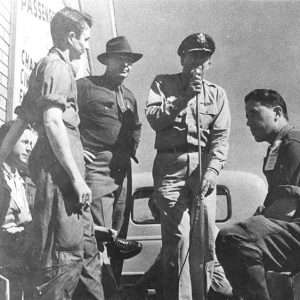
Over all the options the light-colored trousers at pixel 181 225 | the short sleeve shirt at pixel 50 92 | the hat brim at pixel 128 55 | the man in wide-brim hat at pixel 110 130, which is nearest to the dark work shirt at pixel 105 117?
the man in wide-brim hat at pixel 110 130

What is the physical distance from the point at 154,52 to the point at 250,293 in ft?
5.61

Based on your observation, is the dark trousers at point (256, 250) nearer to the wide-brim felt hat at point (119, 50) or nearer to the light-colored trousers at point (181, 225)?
the light-colored trousers at point (181, 225)

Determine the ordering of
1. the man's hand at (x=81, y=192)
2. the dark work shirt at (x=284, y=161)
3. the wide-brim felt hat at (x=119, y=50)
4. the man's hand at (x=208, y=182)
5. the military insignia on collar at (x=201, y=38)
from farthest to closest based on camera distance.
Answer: the wide-brim felt hat at (x=119, y=50), the military insignia on collar at (x=201, y=38), the man's hand at (x=208, y=182), the dark work shirt at (x=284, y=161), the man's hand at (x=81, y=192)

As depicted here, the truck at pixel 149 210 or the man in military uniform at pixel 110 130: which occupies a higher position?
the man in military uniform at pixel 110 130

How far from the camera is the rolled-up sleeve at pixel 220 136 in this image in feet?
7.78

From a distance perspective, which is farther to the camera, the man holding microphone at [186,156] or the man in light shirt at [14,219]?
the man holding microphone at [186,156]

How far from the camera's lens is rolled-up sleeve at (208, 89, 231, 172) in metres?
2.37

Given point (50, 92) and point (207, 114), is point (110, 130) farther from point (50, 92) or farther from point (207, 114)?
point (50, 92)

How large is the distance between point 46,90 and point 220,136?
98 cm

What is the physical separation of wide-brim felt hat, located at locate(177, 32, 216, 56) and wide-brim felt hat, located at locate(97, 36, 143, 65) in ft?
0.91

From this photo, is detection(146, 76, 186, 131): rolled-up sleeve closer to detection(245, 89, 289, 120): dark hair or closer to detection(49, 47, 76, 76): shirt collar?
detection(245, 89, 289, 120): dark hair

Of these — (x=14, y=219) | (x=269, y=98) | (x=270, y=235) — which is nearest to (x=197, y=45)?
(x=269, y=98)

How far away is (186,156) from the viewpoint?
2.35 meters

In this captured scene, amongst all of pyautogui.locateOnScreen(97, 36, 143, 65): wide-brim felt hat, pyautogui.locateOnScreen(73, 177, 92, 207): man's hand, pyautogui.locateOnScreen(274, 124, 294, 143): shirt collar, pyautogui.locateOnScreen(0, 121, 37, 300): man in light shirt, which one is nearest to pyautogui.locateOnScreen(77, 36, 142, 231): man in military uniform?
pyautogui.locateOnScreen(97, 36, 143, 65): wide-brim felt hat
